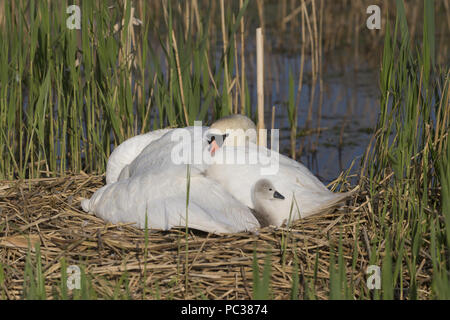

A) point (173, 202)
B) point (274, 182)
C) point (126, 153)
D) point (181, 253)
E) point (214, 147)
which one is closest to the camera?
point (181, 253)

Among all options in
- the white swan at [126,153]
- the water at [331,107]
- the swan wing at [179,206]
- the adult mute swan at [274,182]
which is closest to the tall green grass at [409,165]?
the adult mute swan at [274,182]

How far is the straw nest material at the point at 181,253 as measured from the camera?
2848 millimetres

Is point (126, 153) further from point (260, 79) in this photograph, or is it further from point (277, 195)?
point (277, 195)

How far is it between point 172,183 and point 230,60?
56.6 inches

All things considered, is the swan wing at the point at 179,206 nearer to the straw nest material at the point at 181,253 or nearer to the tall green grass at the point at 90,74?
the straw nest material at the point at 181,253

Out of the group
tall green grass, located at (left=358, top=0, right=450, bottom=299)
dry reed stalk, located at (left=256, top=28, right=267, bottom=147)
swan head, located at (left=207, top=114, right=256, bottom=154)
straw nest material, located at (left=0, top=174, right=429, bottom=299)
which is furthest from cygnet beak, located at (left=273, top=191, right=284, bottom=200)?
dry reed stalk, located at (left=256, top=28, right=267, bottom=147)

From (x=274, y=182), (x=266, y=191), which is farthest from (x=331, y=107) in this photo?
(x=266, y=191)

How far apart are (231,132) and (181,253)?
3.07 ft

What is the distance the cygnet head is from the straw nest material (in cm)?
9

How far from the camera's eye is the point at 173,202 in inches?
126
